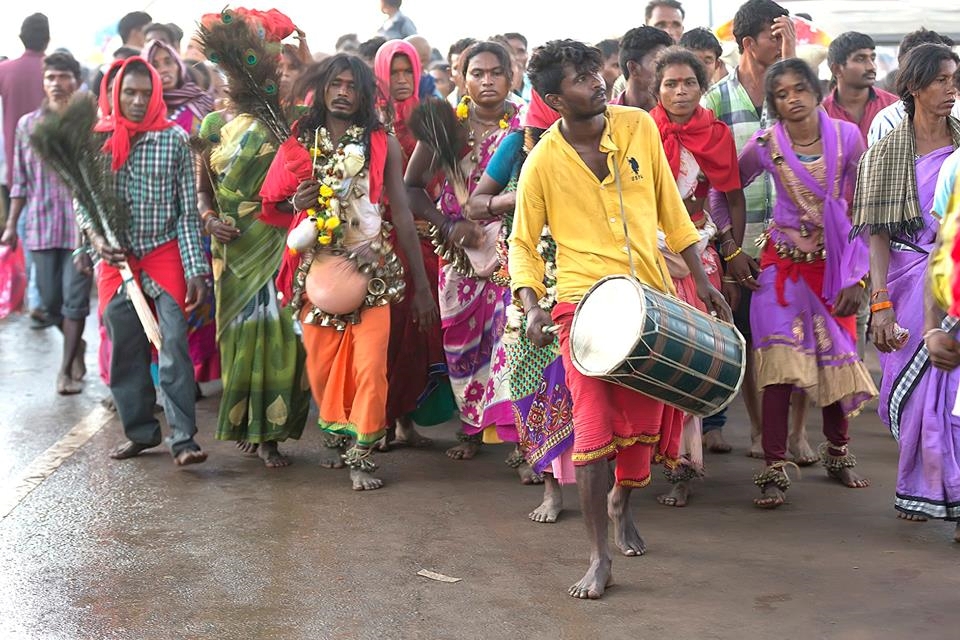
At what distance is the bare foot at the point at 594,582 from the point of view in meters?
5.27

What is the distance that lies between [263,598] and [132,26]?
31.2ft

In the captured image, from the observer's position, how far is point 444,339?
7.73m

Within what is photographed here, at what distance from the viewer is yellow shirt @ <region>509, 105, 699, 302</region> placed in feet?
17.9

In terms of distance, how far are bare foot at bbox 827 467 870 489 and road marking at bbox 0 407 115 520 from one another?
4.10 metres

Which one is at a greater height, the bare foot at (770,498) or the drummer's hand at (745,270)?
the drummer's hand at (745,270)

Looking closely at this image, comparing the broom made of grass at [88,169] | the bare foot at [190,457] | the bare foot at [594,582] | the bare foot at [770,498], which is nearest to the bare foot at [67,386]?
the broom made of grass at [88,169]

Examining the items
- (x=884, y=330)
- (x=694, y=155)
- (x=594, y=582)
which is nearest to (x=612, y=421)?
(x=594, y=582)

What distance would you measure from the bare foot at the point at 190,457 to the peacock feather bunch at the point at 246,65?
1.74 metres

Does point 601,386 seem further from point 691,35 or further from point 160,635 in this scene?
point 691,35

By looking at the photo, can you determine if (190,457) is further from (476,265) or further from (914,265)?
(914,265)

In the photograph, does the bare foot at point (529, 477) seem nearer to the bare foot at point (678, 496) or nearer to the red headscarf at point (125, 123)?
the bare foot at point (678, 496)

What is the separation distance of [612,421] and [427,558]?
105cm

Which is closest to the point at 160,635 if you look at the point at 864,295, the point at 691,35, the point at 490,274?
the point at 490,274

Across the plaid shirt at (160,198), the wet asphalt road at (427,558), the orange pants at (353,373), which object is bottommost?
the wet asphalt road at (427,558)
